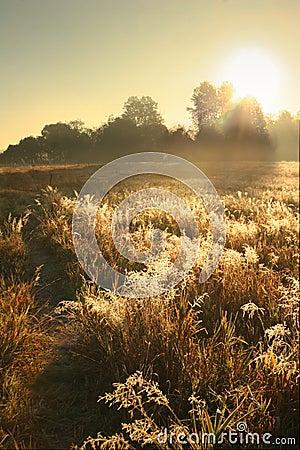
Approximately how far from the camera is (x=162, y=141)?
61812 millimetres

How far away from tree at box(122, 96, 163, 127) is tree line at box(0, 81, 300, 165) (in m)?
0.90

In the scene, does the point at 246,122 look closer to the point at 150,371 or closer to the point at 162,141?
the point at 162,141

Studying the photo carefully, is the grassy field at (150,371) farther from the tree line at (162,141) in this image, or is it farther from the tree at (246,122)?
the tree at (246,122)

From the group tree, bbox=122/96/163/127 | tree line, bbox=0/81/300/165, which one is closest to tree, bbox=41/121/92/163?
tree line, bbox=0/81/300/165

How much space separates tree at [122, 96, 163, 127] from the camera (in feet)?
254

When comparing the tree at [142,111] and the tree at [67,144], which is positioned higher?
the tree at [142,111]

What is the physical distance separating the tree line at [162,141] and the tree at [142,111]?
90cm

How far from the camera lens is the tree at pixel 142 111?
77.3 meters

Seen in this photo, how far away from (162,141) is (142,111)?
68.7ft

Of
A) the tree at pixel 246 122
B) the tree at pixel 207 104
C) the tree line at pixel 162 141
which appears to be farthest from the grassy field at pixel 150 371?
the tree at pixel 207 104

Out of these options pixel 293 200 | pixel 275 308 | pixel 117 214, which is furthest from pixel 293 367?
pixel 293 200

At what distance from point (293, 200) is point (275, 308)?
12.5m

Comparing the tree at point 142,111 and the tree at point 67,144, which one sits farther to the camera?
the tree at point 142,111

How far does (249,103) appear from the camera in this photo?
229ft
